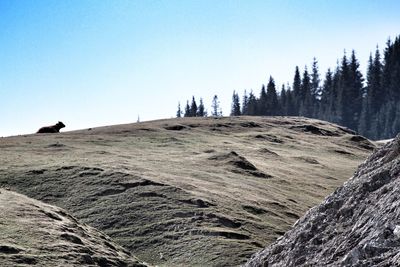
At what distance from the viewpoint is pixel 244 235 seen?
89.7ft

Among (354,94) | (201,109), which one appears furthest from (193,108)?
(354,94)

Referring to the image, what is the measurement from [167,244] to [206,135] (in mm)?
33773

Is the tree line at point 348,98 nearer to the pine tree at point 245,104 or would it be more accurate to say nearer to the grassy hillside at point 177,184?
the pine tree at point 245,104

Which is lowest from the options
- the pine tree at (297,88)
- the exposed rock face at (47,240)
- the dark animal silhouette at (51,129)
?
the exposed rock face at (47,240)

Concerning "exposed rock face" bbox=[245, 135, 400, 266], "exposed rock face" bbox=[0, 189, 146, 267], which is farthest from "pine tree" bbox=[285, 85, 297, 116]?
"exposed rock face" bbox=[245, 135, 400, 266]

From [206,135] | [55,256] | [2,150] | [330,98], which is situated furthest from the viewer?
[330,98]

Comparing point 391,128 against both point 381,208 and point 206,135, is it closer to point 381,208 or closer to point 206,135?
point 206,135

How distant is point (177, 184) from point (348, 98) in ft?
355

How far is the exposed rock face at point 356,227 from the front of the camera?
6.02 meters

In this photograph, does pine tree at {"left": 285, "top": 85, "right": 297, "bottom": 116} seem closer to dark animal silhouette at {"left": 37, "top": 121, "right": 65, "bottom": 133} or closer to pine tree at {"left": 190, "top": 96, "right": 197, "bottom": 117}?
pine tree at {"left": 190, "top": 96, "right": 197, "bottom": 117}

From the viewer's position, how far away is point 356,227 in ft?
22.8

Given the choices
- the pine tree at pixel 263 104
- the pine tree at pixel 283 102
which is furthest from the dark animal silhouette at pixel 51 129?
the pine tree at pixel 283 102

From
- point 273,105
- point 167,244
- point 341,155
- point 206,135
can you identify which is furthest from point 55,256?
point 273,105

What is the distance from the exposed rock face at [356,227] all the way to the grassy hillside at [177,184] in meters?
15.8
